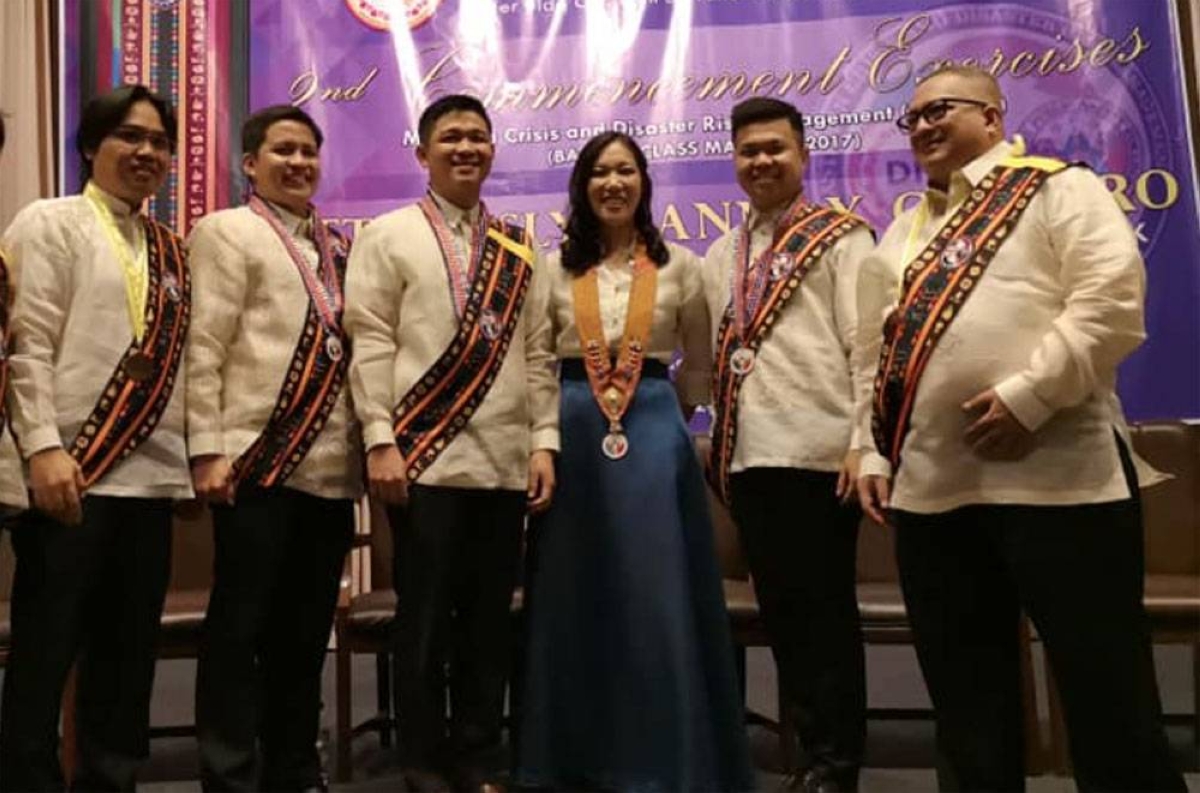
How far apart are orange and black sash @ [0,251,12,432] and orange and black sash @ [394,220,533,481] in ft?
2.13

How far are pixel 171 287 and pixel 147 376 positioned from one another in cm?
18

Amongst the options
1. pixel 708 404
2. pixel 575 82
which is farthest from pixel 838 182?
pixel 708 404

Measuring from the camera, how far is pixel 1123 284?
1699 millimetres

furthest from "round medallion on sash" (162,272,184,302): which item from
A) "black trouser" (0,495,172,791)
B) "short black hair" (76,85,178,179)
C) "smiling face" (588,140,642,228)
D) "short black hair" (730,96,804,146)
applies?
"short black hair" (730,96,804,146)

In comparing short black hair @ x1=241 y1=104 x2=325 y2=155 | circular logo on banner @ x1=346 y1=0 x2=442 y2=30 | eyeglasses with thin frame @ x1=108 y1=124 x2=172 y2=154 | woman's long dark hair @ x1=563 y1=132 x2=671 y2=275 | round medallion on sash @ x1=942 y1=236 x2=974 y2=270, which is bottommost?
round medallion on sash @ x1=942 y1=236 x2=974 y2=270

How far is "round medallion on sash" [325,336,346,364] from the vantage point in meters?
2.30

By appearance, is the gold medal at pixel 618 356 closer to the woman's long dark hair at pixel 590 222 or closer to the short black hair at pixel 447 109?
the woman's long dark hair at pixel 590 222

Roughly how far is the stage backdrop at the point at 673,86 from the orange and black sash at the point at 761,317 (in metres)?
1.24

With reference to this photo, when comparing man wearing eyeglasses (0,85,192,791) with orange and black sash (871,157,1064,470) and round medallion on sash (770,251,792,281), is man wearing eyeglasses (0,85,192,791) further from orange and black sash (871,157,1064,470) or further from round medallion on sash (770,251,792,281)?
orange and black sash (871,157,1064,470)

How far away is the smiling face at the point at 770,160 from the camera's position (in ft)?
8.11

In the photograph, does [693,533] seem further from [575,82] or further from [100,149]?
[575,82]

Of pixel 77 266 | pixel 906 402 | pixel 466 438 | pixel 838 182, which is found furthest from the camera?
pixel 838 182

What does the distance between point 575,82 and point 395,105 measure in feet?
1.83

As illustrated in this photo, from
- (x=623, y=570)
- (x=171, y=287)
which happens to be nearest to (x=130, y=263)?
(x=171, y=287)
